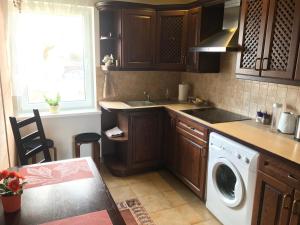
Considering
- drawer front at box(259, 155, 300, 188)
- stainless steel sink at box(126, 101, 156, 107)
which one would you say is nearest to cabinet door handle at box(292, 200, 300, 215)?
drawer front at box(259, 155, 300, 188)

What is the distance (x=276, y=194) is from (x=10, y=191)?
1.58 metres

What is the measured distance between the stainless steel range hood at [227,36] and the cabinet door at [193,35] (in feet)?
0.46

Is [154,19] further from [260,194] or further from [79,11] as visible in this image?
[260,194]

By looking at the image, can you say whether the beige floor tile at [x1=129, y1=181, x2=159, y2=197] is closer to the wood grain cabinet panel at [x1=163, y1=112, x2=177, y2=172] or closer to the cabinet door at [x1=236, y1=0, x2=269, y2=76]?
the wood grain cabinet panel at [x1=163, y1=112, x2=177, y2=172]

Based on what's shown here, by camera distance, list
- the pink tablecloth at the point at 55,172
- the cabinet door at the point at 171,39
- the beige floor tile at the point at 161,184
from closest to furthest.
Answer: the pink tablecloth at the point at 55,172
the beige floor tile at the point at 161,184
the cabinet door at the point at 171,39

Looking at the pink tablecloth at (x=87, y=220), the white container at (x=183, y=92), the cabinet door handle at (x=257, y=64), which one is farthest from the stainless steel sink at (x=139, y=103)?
the pink tablecloth at (x=87, y=220)

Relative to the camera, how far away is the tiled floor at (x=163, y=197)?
2.30 m

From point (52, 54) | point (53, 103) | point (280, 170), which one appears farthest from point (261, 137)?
point (52, 54)

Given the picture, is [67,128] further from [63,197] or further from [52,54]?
[63,197]

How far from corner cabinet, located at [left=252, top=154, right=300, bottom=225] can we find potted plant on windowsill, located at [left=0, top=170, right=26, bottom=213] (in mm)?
1521

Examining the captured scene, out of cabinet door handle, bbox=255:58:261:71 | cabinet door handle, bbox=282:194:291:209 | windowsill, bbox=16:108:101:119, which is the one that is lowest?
cabinet door handle, bbox=282:194:291:209

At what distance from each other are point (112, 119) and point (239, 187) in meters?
1.99

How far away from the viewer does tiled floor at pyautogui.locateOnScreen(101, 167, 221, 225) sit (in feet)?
7.56

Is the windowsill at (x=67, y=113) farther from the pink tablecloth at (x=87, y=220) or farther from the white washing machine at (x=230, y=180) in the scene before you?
the pink tablecloth at (x=87, y=220)
